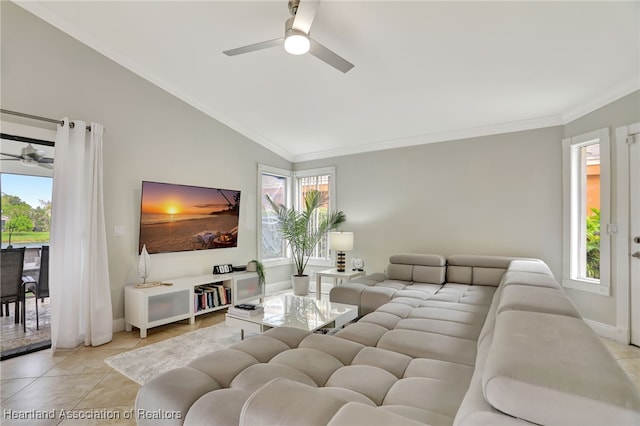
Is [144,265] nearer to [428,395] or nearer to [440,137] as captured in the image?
[428,395]

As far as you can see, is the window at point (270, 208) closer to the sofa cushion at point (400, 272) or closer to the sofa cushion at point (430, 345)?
the sofa cushion at point (400, 272)

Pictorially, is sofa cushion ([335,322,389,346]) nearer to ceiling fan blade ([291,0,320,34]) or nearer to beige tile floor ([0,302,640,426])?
beige tile floor ([0,302,640,426])

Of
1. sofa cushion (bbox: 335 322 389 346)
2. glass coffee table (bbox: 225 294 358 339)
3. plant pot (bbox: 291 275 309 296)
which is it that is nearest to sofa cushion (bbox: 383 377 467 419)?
sofa cushion (bbox: 335 322 389 346)

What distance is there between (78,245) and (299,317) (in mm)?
2330

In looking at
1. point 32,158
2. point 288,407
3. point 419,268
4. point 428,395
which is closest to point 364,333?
point 428,395

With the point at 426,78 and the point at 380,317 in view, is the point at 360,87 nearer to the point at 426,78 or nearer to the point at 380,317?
the point at 426,78

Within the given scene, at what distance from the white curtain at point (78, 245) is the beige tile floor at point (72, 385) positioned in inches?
8.2

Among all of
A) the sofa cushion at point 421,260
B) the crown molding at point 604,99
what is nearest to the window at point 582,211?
the crown molding at point 604,99

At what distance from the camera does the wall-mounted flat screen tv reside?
375cm

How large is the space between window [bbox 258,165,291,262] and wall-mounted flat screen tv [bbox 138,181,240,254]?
618 millimetres

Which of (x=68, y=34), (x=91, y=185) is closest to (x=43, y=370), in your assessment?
(x=91, y=185)

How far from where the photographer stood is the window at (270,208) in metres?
5.32

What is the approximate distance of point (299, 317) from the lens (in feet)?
9.03

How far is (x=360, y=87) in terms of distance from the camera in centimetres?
359
